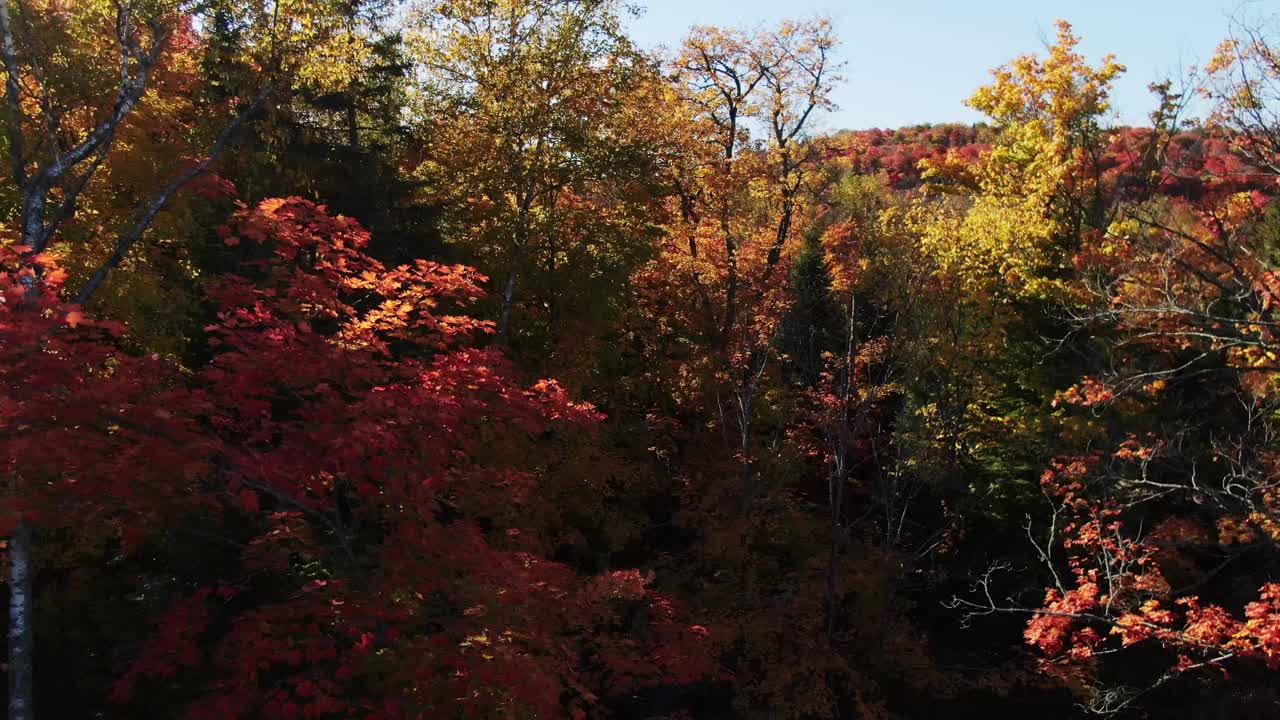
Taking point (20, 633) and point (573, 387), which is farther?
point (573, 387)

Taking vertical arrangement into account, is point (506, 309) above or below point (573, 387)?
above

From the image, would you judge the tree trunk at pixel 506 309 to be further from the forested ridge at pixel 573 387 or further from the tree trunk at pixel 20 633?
the tree trunk at pixel 20 633

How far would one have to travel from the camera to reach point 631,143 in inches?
641

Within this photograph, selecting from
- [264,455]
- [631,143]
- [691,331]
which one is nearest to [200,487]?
[264,455]

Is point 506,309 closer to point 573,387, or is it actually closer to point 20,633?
point 573,387

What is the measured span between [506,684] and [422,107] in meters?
11.3

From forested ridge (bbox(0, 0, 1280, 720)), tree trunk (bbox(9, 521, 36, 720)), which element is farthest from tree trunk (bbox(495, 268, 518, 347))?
tree trunk (bbox(9, 521, 36, 720))

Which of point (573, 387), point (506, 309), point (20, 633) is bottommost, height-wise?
point (20, 633)

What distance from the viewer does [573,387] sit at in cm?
1547

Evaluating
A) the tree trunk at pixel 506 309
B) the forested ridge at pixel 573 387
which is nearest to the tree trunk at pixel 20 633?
the forested ridge at pixel 573 387

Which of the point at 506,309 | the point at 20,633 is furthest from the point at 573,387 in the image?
the point at 20,633

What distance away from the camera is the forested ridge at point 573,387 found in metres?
7.77

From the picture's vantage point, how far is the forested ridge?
7766 millimetres

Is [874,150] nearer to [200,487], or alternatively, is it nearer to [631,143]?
[631,143]
